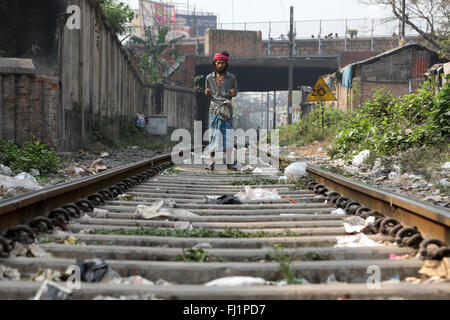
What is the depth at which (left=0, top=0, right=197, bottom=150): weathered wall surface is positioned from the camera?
31.6 ft

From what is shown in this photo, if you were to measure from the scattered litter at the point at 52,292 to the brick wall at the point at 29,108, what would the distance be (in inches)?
270

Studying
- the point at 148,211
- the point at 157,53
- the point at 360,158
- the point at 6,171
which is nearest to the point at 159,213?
the point at 148,211

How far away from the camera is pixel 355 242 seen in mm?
2891

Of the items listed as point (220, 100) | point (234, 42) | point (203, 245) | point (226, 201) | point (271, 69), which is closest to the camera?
point (203, 245)

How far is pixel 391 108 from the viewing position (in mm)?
11633

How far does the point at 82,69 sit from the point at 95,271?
377 inches

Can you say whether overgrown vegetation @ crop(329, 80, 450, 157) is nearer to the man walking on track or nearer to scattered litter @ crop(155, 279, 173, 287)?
the man walking on track

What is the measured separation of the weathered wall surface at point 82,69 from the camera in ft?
31.6

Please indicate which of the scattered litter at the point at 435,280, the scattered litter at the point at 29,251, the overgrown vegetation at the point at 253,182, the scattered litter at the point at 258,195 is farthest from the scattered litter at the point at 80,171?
the scattered litter at the point at 435,280

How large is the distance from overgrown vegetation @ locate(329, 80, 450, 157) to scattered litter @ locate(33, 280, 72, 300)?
7.32 m

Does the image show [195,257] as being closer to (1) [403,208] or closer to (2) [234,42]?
(1) [403,208]

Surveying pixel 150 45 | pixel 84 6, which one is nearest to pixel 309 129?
pixel 84 6

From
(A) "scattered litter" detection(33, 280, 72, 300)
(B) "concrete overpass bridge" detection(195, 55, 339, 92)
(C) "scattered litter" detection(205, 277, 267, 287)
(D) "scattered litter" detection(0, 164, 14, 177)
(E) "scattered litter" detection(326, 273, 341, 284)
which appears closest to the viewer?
(A) "scattered litter" detection(33, 280, 72, 300)

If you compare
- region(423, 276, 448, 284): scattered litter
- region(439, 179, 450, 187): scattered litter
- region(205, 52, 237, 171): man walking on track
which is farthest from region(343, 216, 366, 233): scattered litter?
region(205, 52, 237, 171): man walking on track
